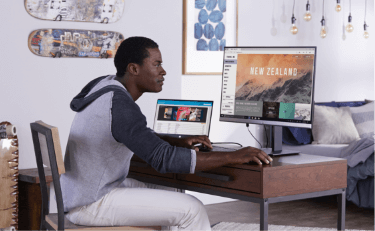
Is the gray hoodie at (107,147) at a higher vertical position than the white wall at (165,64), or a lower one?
lower

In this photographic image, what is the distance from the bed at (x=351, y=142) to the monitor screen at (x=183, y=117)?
1367 mm

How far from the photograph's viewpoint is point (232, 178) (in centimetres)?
194

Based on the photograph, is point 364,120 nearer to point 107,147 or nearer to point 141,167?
point 141,167

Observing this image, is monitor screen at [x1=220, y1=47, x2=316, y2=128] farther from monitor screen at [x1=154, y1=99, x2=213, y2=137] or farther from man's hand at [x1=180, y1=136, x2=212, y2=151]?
monitor screen at [x1=154, y1=99, x2=213, y2=137]

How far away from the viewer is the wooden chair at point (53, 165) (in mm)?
1682

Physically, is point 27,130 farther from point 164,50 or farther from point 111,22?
point 164,50

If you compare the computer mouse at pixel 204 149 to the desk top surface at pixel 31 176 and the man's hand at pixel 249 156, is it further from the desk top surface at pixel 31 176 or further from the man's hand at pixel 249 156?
the desk top surface at pixel 31 176

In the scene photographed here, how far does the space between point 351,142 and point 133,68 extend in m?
2.70

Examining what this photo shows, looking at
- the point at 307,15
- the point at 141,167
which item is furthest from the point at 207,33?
the point at 141,167

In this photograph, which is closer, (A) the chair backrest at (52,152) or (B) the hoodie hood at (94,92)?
(A) the chair backrest at (52,152)

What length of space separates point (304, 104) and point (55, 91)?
1.72 m

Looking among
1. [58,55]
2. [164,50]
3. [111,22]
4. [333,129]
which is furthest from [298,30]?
[58,55]

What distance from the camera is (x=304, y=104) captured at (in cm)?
221

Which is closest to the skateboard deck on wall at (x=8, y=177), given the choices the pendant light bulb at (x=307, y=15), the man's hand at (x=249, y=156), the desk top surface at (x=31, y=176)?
the desk top surface at (x=31, y=176)
